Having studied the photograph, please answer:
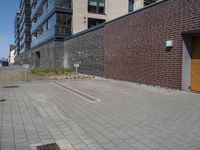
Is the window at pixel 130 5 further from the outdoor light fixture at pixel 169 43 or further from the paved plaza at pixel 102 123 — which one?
the paved plaza at pixel 102 123

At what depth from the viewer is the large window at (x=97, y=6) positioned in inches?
1063

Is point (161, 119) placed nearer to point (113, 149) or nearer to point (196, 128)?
point (196, 128)

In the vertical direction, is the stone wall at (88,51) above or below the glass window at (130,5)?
below

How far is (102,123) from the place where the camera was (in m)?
5.22

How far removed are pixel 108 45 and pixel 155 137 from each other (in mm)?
12312

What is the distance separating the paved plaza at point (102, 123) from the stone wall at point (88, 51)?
9738mm

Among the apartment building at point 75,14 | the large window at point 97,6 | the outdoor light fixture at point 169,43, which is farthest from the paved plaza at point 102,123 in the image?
the large window at point 97,6

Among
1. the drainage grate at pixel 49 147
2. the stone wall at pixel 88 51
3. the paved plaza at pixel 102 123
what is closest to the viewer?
the drainage grate at pixel 49 147

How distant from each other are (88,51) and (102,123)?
14887 mm

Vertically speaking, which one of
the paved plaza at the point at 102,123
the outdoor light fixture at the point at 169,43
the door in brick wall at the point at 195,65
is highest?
the outdoor light fixture at the point at 169,43

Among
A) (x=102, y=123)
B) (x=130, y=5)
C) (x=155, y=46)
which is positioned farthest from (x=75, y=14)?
(x=102, y=123)

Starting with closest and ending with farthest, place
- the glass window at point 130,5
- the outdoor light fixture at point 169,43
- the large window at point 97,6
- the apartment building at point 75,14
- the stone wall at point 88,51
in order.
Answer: the outdoor light fixture at point 169,43
the stone wall at point 88,51
the apartment building at point 75,14
the large window at point 97,6
the glass window at point 130,5

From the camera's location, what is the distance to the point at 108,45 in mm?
15984

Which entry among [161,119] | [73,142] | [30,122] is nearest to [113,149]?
[73,142]
